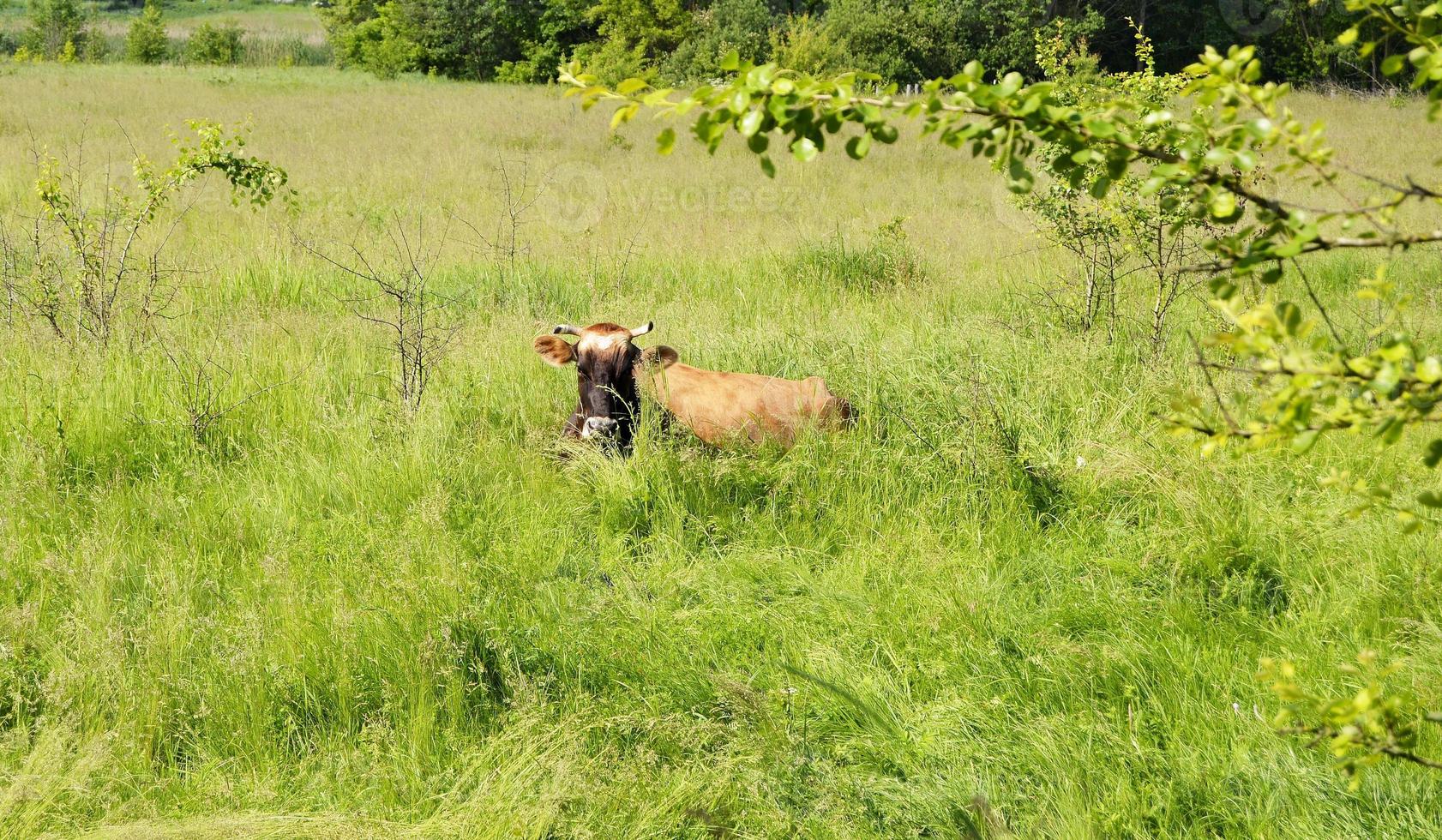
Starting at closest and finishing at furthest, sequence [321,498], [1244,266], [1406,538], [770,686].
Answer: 1. [1244,266]
2. [770,686]
3. [1406,538]
4. [321,498]

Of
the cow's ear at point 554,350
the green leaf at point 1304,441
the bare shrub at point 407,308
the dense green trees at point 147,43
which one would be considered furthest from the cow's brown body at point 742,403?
the dense green trees at point 147,43

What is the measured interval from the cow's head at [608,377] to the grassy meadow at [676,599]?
299 mm

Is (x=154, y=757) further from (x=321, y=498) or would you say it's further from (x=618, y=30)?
(x=618, y=30)

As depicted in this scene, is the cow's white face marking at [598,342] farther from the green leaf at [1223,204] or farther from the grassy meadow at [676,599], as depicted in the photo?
the green leaf at [1223,204]

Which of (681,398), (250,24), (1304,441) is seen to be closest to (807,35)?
(681,398)

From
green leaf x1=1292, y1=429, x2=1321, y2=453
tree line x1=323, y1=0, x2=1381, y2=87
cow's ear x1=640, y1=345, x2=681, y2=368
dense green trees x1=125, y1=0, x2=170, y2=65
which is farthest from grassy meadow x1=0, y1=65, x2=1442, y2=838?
dense green trees x1=125, y1=0, x2=170, y2=65

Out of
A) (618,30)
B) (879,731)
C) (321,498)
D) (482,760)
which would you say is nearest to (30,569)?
(321,498)

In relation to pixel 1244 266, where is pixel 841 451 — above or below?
below

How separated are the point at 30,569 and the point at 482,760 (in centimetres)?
205

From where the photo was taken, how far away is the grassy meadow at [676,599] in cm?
283

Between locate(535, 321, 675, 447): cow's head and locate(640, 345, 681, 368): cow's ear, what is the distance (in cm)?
4

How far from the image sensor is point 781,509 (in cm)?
449

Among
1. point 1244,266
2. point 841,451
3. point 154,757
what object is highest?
point 1244,266

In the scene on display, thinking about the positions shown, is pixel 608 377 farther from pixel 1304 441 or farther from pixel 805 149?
pixel 1304 441
